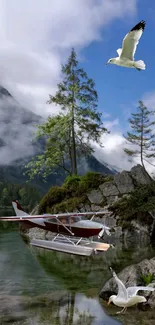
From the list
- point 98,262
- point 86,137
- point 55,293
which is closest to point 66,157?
point 86,137

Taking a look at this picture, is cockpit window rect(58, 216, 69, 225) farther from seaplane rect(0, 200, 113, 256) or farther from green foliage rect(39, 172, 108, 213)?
green foliage rect(39, 172, 108, 213)

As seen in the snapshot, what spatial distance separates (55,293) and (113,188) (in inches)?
710

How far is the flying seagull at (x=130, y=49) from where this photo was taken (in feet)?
23.1

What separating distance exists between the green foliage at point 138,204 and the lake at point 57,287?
20.0ft

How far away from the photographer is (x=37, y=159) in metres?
34.6

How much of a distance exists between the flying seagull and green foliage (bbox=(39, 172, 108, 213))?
2107 cm

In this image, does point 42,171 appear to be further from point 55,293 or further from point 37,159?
point 55,293

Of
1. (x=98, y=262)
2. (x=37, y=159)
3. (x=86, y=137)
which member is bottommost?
(x=98, y=262)

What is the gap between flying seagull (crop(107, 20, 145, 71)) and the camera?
7035 millimetres

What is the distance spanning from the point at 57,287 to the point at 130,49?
787cm

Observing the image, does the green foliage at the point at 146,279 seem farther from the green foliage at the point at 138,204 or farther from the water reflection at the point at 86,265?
the green foliage at the point at 138,204

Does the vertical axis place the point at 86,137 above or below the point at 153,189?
above

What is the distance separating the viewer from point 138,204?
83.2 feet

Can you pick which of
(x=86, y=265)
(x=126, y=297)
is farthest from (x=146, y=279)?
(x=86, y=265)
